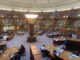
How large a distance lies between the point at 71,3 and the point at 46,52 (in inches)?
317

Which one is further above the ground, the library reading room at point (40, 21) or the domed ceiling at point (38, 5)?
the domed ceiling at point (38, 5)

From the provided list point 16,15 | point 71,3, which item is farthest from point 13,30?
point 71,3

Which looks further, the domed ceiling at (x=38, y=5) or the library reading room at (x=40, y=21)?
the domed ceiling at (x=38, y=5)

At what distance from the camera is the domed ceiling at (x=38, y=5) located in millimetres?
14492

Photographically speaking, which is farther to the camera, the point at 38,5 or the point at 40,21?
the point at 40,21

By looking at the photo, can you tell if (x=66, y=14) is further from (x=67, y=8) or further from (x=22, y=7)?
(x=22, y=7)

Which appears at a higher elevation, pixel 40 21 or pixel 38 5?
pixel 38 5

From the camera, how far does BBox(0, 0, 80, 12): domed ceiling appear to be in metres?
14.5

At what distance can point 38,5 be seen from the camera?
16906 mm

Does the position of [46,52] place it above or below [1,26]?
below

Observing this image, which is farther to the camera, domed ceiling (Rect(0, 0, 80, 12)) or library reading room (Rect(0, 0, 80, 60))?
domed ceiling (Rect(0, 0, 80, 12))

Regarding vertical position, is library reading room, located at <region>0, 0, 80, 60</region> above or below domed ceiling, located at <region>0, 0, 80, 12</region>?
below

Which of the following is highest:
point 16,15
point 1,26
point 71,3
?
point 71,3

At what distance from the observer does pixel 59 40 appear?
11859 millimetres
